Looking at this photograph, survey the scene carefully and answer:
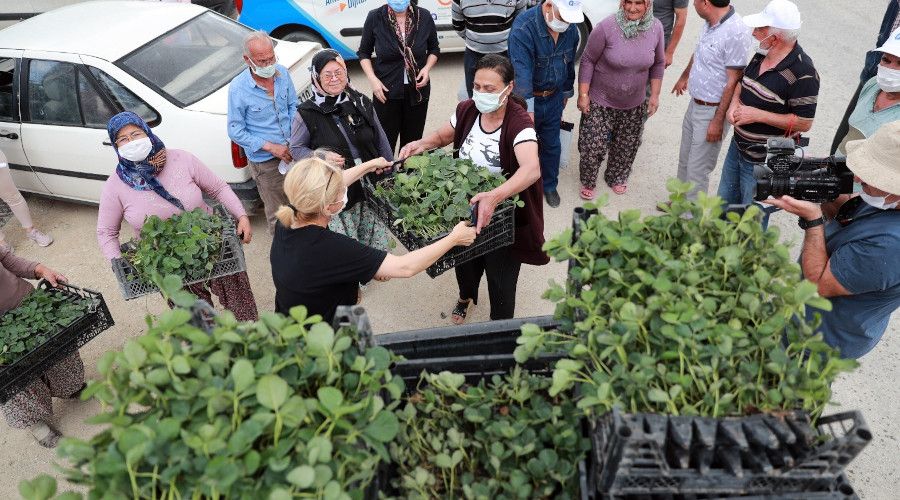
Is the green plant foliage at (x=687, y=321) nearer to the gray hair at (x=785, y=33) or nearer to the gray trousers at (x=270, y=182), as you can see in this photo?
the gray hair at (x=785, y=33)

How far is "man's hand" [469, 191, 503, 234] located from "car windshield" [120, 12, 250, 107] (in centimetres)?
290

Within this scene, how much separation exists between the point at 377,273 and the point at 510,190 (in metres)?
0.78

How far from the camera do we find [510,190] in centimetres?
285

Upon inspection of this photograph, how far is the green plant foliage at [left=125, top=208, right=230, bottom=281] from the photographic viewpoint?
3004mm

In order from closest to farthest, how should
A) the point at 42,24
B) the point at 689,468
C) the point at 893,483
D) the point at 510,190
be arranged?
the point at 689,468
the point at 510,190
the point at 893,483
the point at 42,24

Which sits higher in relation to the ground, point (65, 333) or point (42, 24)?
point (42, 24)

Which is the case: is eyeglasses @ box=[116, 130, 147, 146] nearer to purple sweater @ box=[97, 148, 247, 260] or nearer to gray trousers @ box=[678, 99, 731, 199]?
purple sweater @ box=[97, 148, 247, 260]

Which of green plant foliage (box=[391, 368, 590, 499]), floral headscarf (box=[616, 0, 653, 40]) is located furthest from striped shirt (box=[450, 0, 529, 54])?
green plant foliage (box=[391, 368, 590, 499])

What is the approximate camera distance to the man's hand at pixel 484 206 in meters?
2.72

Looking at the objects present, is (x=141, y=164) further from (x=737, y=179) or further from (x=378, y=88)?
(x=737, y=179)

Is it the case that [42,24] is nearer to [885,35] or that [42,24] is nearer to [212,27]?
[212,27]

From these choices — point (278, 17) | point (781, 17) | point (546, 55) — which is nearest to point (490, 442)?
point (781, 17)

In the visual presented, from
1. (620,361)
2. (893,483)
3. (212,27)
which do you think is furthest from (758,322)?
(212,27)

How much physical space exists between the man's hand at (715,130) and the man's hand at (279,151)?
2.94 metres
